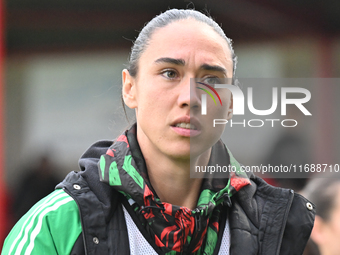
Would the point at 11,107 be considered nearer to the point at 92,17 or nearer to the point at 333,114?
the point at 92,17

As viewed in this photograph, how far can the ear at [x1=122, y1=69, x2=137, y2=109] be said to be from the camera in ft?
5.73

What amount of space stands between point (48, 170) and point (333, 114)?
8.61ft

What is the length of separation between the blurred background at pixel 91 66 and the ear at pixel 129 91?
1.65m

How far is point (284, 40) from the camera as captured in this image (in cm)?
388

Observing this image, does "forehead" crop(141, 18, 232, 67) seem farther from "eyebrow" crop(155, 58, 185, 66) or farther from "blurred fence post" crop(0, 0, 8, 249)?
"blurred fence post" crop(0, 0, 8, 249)

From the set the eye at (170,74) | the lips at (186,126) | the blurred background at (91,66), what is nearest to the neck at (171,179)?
the lips at (186,126)

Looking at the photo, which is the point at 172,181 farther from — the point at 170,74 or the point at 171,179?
the point at 170,74

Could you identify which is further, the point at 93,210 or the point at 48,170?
the point at 48,170

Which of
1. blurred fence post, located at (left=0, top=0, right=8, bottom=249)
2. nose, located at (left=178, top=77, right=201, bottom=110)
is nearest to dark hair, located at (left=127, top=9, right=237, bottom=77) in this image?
nose, located at (left=178, top=77, right=201, bottom=110)

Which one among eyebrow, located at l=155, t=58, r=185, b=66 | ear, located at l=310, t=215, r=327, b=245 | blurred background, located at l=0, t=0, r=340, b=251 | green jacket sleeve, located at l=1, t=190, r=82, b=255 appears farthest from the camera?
blurred background, located at l=0, t=0, r=340, b=251

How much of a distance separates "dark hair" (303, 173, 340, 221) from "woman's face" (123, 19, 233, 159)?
1.11 metres

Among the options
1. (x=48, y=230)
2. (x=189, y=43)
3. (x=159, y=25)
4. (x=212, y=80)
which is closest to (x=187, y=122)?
(x=212, y=80)

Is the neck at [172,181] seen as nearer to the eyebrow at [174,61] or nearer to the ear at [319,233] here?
the eyebrow at [174,61]

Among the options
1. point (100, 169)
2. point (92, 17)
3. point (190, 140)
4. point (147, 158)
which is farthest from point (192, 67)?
point (92, 17)
